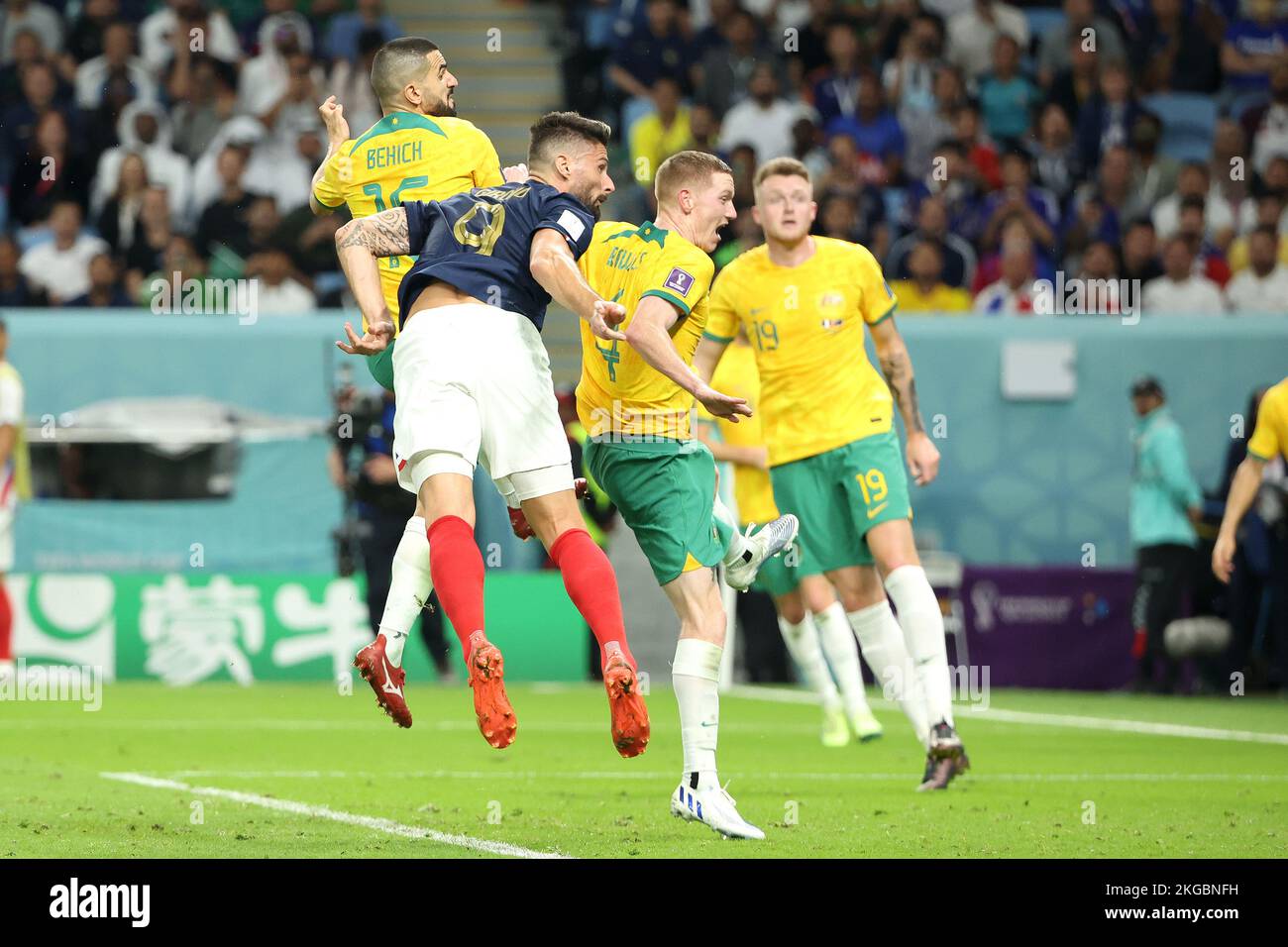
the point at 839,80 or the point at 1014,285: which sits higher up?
the point at 839,80

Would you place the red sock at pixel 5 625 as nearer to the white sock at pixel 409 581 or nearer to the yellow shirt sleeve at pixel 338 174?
the yellow shirt sleeve at pixel 338 174

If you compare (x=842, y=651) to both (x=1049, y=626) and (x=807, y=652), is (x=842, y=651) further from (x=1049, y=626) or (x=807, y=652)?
(x=1049, y=626)

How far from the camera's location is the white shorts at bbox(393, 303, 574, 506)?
23.3ft

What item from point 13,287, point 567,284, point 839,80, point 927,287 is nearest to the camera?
point 567,284

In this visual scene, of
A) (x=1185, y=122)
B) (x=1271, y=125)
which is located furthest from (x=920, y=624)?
(x=1185, y=122)

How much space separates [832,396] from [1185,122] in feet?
39.1

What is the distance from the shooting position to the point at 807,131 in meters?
18.8

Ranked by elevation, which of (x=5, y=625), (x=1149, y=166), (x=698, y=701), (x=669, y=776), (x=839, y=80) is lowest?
(x=669, y=776)

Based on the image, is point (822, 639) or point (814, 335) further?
point (822, 639)

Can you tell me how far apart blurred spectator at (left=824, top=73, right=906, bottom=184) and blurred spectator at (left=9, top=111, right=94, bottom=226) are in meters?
6.99

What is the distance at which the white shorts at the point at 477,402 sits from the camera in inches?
280

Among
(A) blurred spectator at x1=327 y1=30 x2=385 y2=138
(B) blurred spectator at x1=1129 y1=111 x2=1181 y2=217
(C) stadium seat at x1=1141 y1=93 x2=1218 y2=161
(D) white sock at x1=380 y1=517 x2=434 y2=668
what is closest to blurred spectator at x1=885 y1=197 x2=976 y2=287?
(B) blurred spectator at x1=1129 y1=111 x2=1181 y2=217

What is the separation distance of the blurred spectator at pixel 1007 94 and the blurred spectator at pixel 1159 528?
4.46 m

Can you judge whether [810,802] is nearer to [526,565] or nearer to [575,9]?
[526,565]
